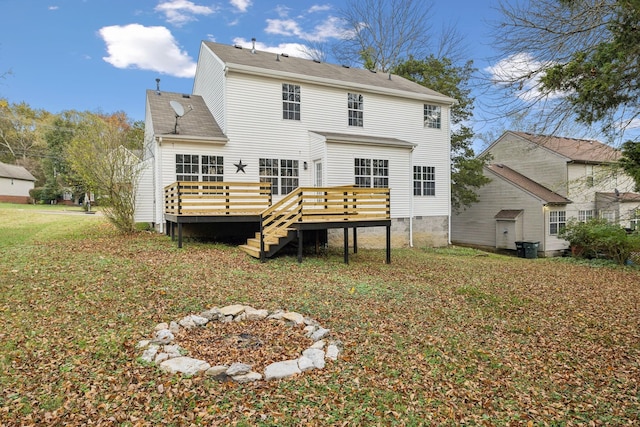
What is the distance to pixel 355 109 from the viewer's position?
1473 cm

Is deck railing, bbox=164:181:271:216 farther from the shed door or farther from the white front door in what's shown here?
the shed door

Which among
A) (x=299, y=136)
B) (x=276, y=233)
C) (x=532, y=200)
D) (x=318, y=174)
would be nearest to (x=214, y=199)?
(x=276, y=233)

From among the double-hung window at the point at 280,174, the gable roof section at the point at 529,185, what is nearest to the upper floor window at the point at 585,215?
the gable roof section at the point at 529,185

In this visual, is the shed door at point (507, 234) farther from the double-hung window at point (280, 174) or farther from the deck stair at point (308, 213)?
the double-hung window at point (280, 174)

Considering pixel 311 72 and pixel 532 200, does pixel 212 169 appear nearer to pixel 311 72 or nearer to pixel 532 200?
pixel 311 72

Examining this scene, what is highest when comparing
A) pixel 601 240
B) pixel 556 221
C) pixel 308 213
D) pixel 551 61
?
pixel 551 61

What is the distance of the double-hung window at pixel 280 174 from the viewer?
13.1 m

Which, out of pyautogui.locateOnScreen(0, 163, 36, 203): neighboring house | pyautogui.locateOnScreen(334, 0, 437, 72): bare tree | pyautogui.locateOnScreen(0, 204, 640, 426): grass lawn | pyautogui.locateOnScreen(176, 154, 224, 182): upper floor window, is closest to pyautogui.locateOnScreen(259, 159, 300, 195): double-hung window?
pyautogui.locateOnScreen(176, 154, 224, 182): upper floor window

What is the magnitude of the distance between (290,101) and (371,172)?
13.1 feet

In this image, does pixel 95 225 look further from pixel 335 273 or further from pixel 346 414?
pixel 346 414

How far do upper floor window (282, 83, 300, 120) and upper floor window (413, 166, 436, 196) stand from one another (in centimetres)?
558

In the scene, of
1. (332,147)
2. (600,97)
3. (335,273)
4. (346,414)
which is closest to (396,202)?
(332,147)

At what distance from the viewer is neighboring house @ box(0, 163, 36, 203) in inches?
1473

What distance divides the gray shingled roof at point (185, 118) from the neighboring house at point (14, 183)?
32.9 meters
